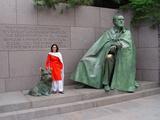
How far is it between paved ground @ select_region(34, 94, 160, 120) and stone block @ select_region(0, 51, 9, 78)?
235 centimetres

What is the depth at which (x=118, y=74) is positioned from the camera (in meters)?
9.46

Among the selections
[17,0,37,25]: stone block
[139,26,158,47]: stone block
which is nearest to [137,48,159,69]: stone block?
[139,26,158,47]: stone block

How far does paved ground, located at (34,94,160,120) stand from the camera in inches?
288

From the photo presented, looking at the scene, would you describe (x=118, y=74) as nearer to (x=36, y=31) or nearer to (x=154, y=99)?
(x=154, y=99)

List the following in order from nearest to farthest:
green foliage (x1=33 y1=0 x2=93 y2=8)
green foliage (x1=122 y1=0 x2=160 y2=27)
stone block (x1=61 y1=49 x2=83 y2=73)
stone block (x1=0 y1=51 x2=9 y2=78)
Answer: stone block (x1=0 y1=51 x2=9 y2=78), green foliage (x1=33 y1=0 x2=93 y2=8), stone block (x1=61 y1=49 x2=83 y2=73), green foliage (x1=122 y1=0 x2=160 y2=27)

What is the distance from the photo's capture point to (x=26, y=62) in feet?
30.6

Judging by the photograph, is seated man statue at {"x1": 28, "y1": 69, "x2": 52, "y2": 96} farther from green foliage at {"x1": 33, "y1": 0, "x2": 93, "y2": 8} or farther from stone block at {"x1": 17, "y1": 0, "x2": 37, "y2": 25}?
green foliage at {"x1": 33, "y1": 0, "x2": 93, "y2": 8}

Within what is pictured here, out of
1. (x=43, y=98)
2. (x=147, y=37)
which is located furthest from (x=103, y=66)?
(x=147, y=37)

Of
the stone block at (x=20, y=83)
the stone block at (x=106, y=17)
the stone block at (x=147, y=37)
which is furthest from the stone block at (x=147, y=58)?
the stone block at (x=20, y=83)

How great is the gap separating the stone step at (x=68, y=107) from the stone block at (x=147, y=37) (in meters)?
2.06

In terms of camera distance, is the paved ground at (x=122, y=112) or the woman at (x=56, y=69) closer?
the paved ground at (x=122, y=112)

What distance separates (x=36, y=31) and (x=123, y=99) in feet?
10.7

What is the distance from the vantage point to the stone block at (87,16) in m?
10.4

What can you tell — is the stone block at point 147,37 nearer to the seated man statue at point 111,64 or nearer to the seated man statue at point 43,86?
the seated man statue at point 111,64
